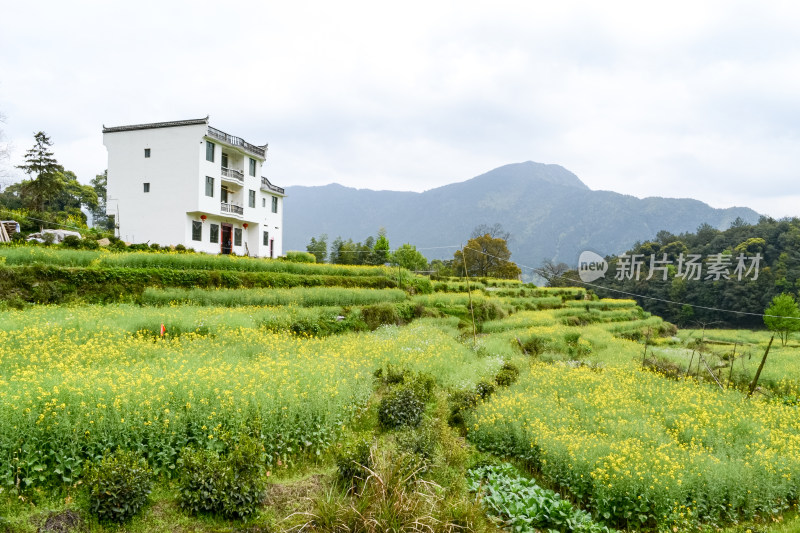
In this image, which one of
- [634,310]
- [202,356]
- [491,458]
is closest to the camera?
[491,458]

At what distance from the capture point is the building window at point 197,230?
2983 centimetres

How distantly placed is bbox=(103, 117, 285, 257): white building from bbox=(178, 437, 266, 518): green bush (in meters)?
26.2

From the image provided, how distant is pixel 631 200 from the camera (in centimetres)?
19575

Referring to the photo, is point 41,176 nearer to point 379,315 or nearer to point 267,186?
point 267,186

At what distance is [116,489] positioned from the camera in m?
5.20

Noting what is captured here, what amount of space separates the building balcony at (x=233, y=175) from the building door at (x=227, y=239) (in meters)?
3.51

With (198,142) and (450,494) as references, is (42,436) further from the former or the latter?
(198,142)

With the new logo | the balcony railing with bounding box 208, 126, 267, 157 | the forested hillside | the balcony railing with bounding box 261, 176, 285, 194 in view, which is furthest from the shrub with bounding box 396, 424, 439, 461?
the new logo

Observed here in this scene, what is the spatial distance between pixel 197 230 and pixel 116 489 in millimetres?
27663

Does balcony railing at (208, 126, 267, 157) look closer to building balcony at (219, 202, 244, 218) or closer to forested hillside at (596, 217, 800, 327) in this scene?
building balcony at (219, 202, 244, 218)

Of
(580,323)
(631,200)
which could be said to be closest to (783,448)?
(580,323)

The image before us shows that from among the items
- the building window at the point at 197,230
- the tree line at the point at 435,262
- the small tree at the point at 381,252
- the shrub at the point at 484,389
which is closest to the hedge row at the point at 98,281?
the building window at the point at 197,230

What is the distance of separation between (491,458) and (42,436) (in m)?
7.61

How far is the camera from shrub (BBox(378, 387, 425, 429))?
930 cm
